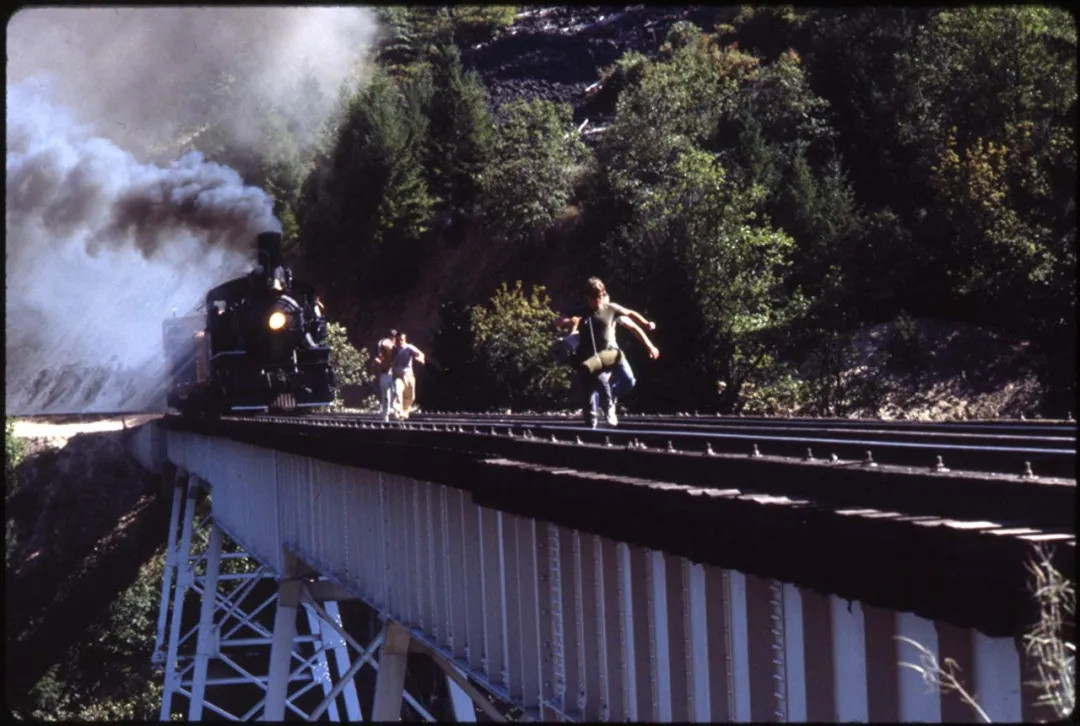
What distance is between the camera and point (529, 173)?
76312 millimetres

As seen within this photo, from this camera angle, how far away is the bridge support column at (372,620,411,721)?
16.4m

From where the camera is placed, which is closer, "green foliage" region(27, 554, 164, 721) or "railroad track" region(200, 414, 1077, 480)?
"railroad track" region(200, 414, 1077, 480)

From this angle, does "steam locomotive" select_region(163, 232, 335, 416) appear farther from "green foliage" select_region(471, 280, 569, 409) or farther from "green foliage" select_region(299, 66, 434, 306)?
"green foliage" select_region(299, 66, 434, 306)

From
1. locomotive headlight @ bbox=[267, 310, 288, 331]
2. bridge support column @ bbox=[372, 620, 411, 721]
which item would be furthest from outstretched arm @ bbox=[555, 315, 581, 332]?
locomotive headlight @ bbox=[267, 310, 288, 331]

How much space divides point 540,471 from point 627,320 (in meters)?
5.68

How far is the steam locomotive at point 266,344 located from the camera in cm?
3172

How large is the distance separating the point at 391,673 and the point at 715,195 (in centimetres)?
3546

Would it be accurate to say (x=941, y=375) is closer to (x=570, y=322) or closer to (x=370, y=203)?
(x=570, y=322)

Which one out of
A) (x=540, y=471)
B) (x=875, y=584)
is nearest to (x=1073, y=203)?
(x=540, y=471)

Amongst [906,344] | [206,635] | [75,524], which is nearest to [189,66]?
[75,524]

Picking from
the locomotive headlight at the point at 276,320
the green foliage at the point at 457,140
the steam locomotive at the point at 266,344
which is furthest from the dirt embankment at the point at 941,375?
the green foliage at the point at 457,140

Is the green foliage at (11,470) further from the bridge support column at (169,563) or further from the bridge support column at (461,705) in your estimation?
the bridge support column at (461,705)

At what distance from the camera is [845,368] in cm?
4981

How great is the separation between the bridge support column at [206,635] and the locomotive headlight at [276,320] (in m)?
5.20
